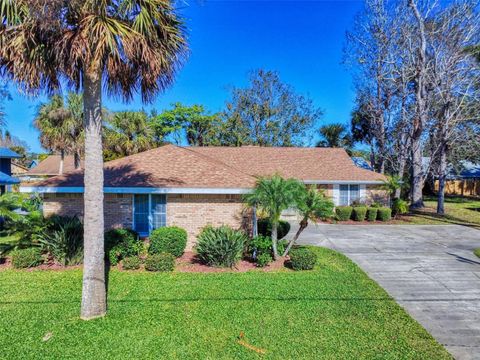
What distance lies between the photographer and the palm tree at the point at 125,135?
26.2 metres

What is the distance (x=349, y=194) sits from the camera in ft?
67.2

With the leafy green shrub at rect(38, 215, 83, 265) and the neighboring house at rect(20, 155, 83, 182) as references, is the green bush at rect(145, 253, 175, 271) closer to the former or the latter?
the leafy green shrub at rect(38, 215, 83, 265)

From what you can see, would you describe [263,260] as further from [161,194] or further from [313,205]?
[161,194]

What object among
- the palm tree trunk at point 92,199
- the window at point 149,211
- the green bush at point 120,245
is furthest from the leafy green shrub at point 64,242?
the palm tree trunk at point 92,199

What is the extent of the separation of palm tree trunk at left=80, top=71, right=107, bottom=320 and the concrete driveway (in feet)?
21.3

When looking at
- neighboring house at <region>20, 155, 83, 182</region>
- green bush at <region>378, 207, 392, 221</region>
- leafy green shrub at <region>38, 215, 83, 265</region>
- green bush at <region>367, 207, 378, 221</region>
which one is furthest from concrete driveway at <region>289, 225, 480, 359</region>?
neighboring house at <region>20, 155, 83, 182</region>

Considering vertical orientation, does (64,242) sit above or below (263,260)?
above

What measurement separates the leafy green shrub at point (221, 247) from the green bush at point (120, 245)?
2.15 m

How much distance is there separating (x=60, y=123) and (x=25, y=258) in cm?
1778

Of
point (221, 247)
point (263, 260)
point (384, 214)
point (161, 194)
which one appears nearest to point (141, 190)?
point (161, 194)

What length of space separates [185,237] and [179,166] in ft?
11.3

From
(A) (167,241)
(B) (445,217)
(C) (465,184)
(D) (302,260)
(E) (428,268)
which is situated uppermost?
(C) (465,184)

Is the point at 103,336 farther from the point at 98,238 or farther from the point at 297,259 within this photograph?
the point at 297,259

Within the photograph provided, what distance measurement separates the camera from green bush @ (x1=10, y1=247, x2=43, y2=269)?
29.8ft
